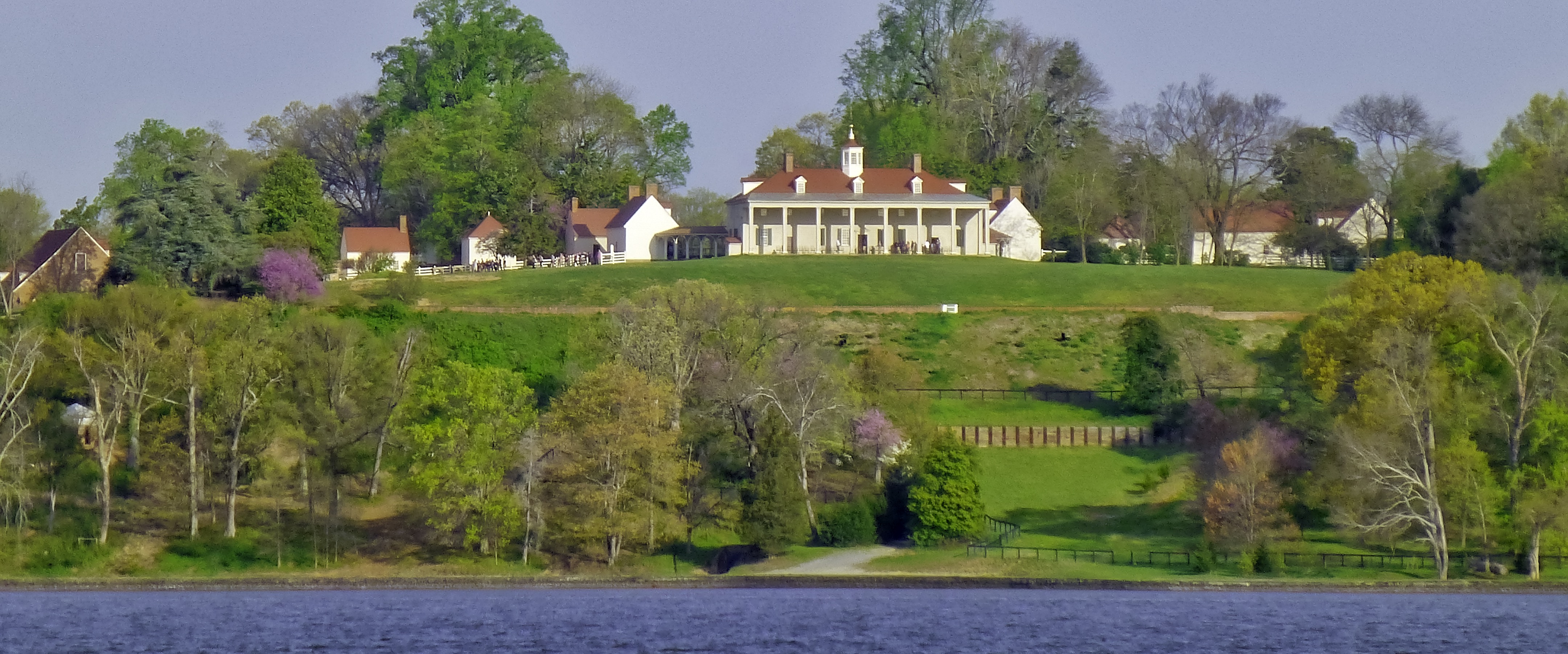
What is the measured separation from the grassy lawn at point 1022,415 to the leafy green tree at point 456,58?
54.5 meters

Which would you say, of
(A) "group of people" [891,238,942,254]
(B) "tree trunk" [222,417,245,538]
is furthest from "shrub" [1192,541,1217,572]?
(A) "group of people" [891,238,942,254]

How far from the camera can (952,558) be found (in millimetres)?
54906

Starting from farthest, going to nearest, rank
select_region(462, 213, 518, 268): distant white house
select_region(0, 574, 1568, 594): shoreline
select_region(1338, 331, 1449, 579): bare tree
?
select_region(462, 213, 518, 268): distant white house, select_region(1338, 331, 1449, 579): bare tree, select_region(0, 574, 1568, 594): shoreline

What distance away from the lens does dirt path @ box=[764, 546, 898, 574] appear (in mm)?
54719

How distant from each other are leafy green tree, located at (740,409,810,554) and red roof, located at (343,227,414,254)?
50.9 metres

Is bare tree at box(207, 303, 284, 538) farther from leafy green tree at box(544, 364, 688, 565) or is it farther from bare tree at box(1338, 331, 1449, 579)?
bare tree at box(1338, 331, 1449, 579)

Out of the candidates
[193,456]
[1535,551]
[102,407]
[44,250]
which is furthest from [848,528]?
[44,250]

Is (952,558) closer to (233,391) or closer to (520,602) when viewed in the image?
(520,602)

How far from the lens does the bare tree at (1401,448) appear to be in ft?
172

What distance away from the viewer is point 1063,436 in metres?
68.1

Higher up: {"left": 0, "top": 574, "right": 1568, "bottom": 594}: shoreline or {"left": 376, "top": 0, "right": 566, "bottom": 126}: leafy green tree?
{"left": 376, "top": 0, "right": 566, "bottom": 126}: leafy green tree

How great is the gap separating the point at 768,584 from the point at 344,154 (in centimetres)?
7848

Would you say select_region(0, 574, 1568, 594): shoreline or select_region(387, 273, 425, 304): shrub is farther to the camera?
select_region(387, 273, 425, 304): shrub

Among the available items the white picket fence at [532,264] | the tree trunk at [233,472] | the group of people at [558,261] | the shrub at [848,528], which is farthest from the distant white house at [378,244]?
the shrub at [848,528]
